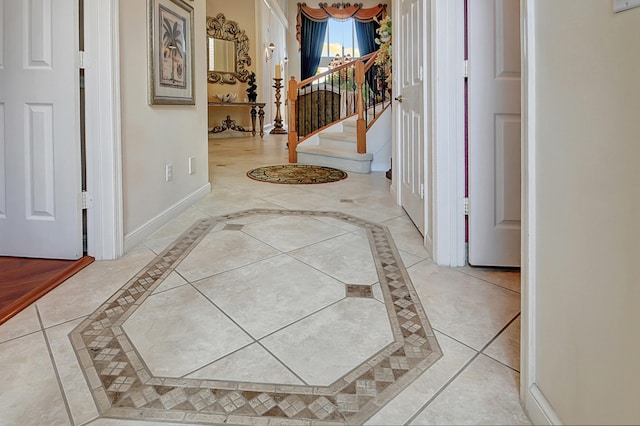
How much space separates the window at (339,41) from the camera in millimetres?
13008

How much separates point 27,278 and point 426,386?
1.81 m

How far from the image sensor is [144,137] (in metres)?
2.55

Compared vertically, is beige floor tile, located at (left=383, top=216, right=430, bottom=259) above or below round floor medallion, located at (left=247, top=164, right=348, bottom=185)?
below

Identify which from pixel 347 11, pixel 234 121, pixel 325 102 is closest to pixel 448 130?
pixel 325 102

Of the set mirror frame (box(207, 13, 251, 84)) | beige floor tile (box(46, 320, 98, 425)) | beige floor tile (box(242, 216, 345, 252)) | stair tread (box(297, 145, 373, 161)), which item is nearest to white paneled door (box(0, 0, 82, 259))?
beige floor tile (box(46, 320, 98, 425))

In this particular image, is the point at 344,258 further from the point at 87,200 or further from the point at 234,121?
the point at 234,121

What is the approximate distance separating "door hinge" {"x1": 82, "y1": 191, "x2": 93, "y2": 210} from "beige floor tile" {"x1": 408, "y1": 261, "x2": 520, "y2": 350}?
1.67 metres

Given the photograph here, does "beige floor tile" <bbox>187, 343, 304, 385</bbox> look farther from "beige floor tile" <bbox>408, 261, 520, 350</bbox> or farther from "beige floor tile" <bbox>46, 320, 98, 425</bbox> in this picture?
"beige floor tile" <bbox>408, 261, 520, 350</bbox>

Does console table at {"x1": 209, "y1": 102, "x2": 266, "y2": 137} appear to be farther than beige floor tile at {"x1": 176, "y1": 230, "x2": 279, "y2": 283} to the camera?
Yes

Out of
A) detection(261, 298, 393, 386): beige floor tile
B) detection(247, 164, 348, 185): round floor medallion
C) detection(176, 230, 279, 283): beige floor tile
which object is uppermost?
detection(247, 164, 348, 185): round floor medallion

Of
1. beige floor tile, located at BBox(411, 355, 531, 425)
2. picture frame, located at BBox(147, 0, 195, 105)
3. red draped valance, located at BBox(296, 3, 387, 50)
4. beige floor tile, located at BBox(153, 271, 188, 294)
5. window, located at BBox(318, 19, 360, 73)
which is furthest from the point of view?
window, located at BBox(318, 19, 360, 73)

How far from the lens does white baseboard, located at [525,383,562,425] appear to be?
90cm

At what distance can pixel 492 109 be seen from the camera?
196 centimetres

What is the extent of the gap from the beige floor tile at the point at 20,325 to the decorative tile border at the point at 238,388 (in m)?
0.17
